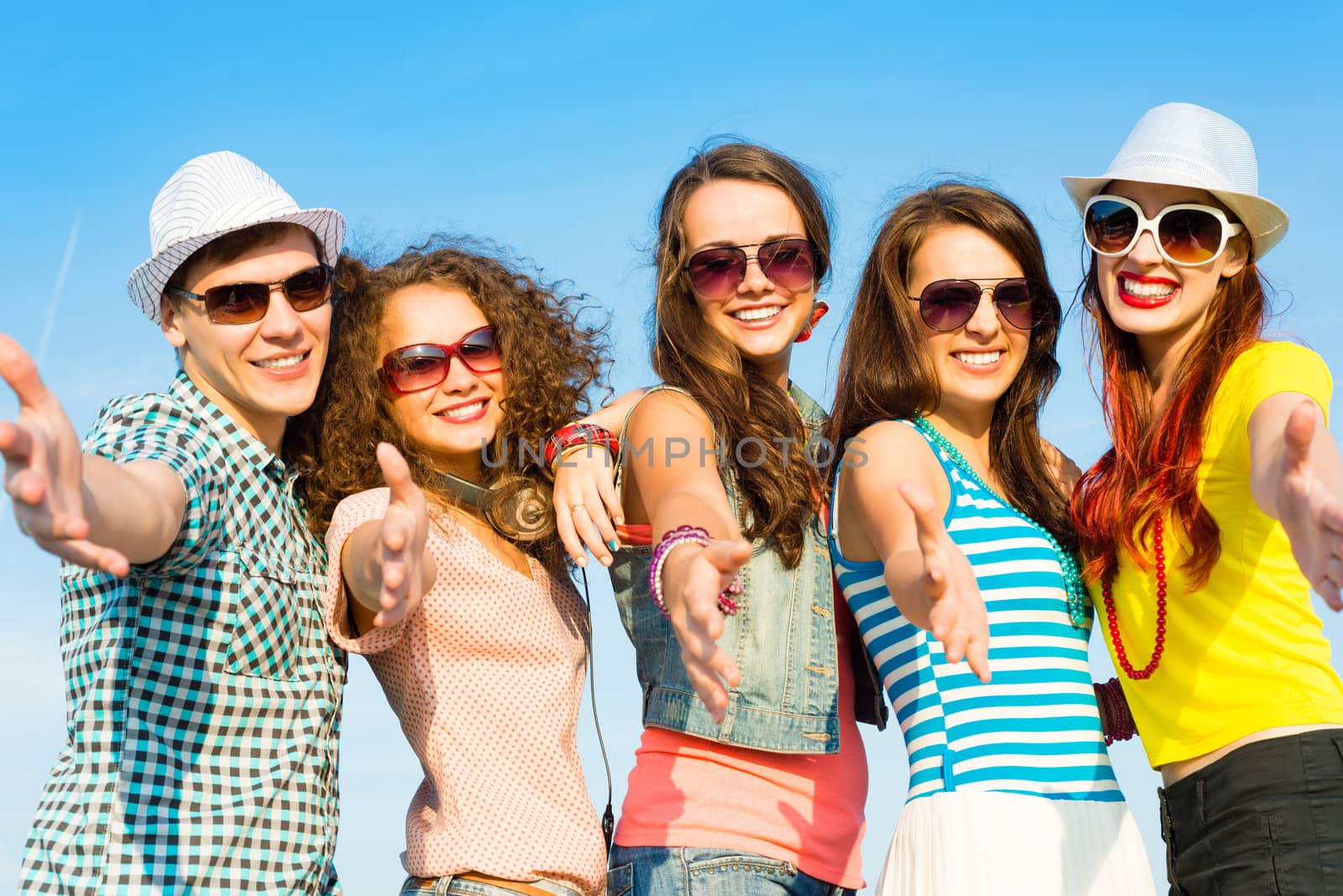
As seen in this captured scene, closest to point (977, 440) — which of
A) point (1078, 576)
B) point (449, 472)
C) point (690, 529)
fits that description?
point (1078, 576)

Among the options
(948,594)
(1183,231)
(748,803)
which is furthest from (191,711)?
(1183,231)

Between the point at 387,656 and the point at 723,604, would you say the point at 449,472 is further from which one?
the point at 723,604

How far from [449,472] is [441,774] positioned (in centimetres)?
123

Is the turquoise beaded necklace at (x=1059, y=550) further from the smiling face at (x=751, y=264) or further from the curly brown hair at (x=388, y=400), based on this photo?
the curly brown hair at (x=388, y=400)

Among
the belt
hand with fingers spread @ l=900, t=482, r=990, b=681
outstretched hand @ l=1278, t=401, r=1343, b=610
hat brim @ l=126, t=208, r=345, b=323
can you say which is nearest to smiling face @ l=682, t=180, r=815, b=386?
hat brim @ l=126, t=208, r=345, b=323

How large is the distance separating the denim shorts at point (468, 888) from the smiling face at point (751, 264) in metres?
2.04

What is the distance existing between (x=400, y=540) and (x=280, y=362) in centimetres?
140

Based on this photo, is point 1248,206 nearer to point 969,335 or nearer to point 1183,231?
point 1183,231

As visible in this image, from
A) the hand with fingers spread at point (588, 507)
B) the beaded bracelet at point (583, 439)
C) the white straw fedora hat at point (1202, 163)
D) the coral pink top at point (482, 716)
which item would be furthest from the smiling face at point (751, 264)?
the coral pink top at point (482, 716)

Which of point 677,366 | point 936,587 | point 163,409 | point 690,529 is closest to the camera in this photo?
Result: point 936,587

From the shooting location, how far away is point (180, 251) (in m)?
4.44

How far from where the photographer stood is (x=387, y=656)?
4453mm

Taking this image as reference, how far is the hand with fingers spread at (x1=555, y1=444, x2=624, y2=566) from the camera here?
4324 millimetres

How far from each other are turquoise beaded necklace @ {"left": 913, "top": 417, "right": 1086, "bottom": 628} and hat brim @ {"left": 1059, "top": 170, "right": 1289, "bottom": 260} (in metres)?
1.14
